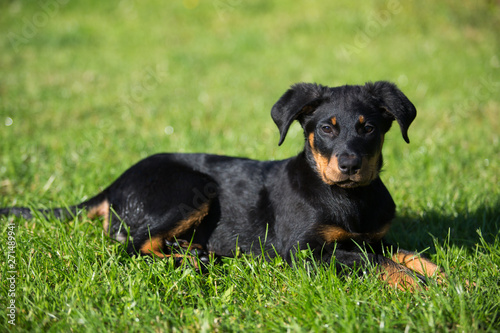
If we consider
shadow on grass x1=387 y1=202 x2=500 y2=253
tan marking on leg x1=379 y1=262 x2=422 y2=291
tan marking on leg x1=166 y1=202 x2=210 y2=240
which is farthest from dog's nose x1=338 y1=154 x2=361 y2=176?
tan marking on leg x1=166 y1=202 x2=210 y2=240

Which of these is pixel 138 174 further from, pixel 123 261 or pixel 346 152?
pixel 346 152

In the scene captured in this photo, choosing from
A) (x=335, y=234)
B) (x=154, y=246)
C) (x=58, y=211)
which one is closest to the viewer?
(x=335, y=234)

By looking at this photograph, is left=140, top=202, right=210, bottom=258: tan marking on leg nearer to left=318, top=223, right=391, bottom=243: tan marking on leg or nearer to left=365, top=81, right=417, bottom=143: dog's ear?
left=318, top=223, right=391, bottom=243: tan marking on leg

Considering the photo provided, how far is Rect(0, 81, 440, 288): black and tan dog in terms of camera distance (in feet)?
8.94

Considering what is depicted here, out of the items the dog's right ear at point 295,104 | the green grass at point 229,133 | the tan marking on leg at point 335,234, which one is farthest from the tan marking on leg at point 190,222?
the tan marking on leg at point 335,234

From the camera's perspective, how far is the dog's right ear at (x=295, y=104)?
2.86 meters

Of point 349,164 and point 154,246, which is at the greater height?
point 349,164

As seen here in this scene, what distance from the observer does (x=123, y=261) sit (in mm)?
2943

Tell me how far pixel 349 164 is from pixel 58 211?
2193 millimetres

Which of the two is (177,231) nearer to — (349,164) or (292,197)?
(292,197)

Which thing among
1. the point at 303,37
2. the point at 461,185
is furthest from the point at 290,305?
the point at 303,37

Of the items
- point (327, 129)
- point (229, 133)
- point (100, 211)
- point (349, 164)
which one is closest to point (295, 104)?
point (327, 129)

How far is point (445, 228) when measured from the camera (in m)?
3.45

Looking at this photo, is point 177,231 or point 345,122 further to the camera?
point 177,231
